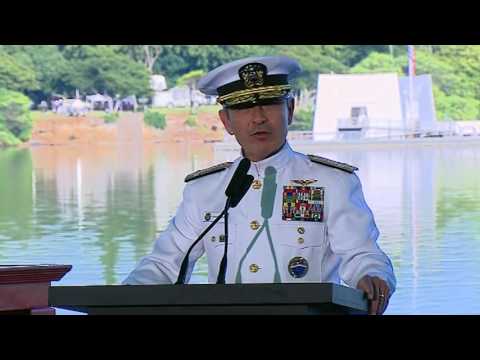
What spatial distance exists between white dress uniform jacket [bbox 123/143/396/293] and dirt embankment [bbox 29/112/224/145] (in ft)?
28.2

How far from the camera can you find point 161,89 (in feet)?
37.4

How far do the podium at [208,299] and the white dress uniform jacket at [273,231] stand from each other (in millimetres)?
427

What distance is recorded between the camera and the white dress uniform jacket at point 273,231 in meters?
2.56

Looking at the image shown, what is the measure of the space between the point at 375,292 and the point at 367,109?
358 inches

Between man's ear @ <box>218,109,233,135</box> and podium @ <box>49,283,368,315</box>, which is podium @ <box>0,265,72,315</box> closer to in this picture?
man's ear @ <box>218,109,233,135</box>

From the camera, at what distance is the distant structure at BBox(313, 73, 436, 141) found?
36.4 ft

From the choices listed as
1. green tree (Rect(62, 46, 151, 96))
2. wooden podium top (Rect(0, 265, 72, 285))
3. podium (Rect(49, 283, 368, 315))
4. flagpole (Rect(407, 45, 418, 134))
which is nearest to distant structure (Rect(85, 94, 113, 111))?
green tree (Rect(62, 46, 151, 96))

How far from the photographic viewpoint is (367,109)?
11.3 m

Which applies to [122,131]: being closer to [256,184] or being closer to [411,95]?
[411,95]

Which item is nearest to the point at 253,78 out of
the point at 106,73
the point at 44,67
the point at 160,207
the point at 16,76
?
the point at 160,207

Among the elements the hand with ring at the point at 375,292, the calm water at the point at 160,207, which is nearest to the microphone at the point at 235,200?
the hand with ring at the point at 375,292

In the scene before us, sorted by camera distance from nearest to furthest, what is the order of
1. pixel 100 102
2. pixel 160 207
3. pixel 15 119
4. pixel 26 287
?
pixel 26 287 < pixel 160 207 < pixel 15 119 < pixel 100 102

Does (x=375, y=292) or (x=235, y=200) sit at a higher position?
(x=235, y=200)

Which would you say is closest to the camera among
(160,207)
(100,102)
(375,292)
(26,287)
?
(375,292)
